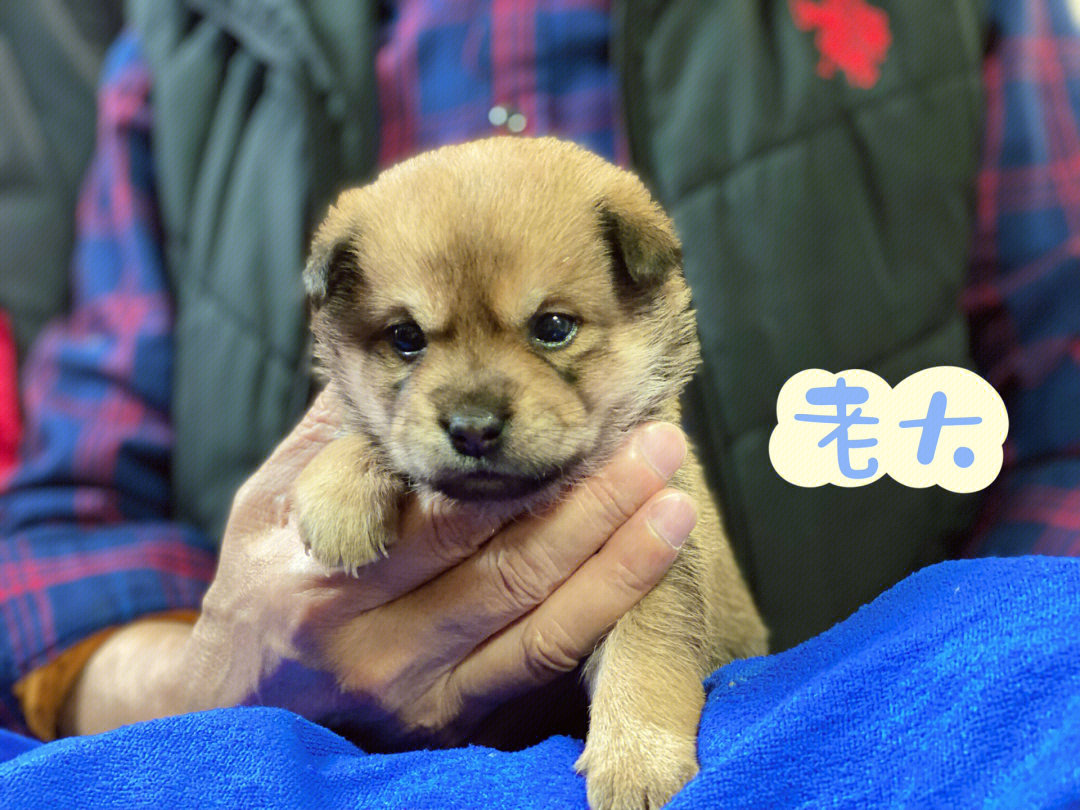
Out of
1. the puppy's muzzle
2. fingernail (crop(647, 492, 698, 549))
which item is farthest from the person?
the puppy's muzzle

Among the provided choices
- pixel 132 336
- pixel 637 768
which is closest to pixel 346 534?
pixel 637 768

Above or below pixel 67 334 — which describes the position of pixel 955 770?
below

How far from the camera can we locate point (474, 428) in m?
0.97

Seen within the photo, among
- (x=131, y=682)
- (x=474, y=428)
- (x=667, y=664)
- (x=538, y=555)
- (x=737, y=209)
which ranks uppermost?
(x=737, y=209)

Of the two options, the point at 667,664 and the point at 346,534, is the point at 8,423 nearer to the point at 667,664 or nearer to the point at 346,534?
the point at 346,534

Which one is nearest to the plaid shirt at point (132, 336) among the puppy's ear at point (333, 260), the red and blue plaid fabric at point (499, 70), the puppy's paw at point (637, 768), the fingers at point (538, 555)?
the red and blue plaid fabric at point (499, 70)

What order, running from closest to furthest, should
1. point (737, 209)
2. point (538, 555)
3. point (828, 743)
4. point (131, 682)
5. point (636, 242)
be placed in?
1. point (828, 743)
2. point (636, 242)
3. point (538, 555)
4. point (737, 209)
5. point (131, 682)

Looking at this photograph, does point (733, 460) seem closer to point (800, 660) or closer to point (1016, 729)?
point (800, 660)

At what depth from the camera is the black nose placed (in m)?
0.97

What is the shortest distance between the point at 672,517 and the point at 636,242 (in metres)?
0.39

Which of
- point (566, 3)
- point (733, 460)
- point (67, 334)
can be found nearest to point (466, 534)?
point (733, 460)

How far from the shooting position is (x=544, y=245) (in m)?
1.08

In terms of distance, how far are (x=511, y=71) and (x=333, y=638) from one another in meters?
1.06

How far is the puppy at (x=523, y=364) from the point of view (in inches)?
40.3
